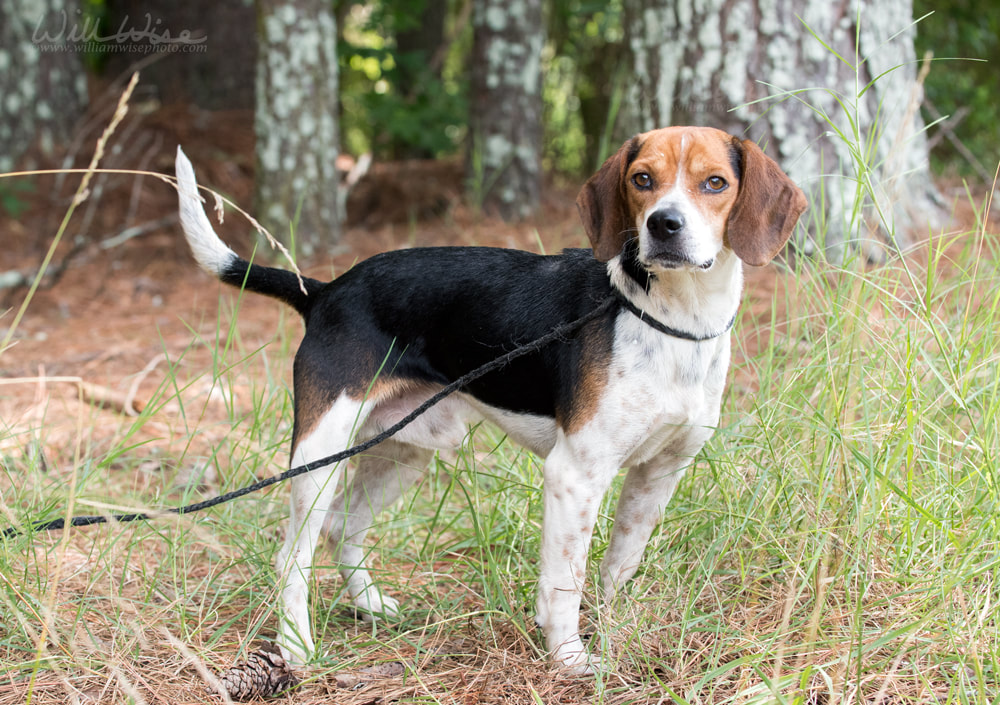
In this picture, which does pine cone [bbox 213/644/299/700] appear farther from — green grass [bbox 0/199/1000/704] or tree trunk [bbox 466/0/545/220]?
tree trunk [bbox 466/0/545/220]

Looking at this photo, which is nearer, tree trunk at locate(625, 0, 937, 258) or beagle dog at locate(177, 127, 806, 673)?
beagle dog at locate(177, 127, 806, 673)

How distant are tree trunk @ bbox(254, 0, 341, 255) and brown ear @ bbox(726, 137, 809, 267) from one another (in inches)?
177

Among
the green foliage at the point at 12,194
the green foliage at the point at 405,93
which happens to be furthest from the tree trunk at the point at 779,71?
the green foliage at the point at 12,194

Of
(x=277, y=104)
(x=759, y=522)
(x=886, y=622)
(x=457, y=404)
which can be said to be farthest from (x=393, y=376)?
(x=277, y=104)

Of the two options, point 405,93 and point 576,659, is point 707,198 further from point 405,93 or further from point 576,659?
point 405,93

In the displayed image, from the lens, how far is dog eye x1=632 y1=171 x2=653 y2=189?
2396 mm

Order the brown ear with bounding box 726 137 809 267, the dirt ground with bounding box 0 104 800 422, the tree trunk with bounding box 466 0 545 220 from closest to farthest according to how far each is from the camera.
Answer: the brown ear with bounding box 726 137 809 267, the dirt ground with bounding box 0 104 800 422, the tree trunk with bounding box 466 0 545 220

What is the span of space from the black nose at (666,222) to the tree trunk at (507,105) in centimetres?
492

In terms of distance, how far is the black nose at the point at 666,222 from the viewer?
2227 mm

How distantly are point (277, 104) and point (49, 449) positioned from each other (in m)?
3.31

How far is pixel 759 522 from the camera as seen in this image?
2662 mm

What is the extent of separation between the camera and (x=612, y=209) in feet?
8.34

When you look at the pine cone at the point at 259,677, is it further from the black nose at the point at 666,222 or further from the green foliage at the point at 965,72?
the green foliage at the point at 965,72

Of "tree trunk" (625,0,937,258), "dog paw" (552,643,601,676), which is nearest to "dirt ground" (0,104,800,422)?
"tree trunk" (625,0,937,258)
